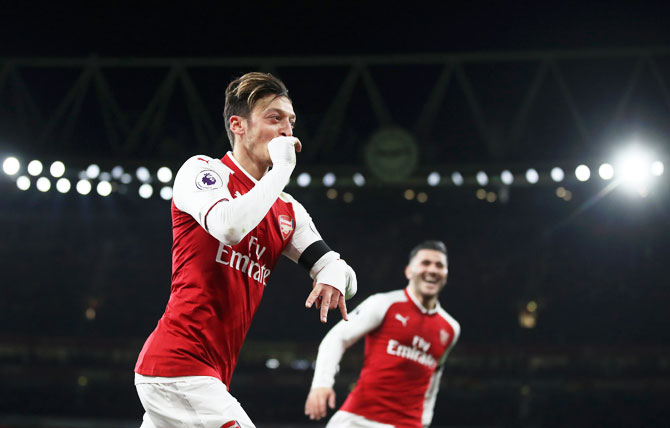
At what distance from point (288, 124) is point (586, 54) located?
289 inches

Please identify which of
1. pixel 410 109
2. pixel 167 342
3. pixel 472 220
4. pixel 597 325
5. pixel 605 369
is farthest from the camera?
pixel 472 220

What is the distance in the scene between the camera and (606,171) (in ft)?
32.2

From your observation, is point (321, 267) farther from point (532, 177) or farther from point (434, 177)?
point (532, 177)

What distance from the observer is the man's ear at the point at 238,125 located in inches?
114

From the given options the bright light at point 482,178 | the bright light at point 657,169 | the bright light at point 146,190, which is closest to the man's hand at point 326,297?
the bright light at point 482,178

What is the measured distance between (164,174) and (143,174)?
1.35 feet

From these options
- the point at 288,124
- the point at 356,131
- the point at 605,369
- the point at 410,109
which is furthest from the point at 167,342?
the point at 605,369

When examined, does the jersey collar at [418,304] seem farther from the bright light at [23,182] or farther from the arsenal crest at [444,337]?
the bright light at [23,182]

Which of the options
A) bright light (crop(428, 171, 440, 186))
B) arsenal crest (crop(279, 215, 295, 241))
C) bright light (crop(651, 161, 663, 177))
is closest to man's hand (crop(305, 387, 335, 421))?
arsenal crest (crop(279, 215, 295, 241))

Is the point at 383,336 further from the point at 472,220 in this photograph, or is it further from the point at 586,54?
the point at 472,220

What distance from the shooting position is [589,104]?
11.9 meters

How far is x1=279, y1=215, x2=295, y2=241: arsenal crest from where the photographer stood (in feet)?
9.72

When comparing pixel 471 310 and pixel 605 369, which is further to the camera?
pixel 471 310

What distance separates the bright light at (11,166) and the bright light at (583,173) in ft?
25.1
